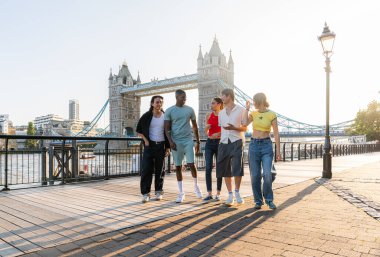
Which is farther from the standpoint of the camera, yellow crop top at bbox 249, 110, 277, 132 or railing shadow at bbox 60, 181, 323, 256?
yellow crop top at bbox 249, 110, 277, 132

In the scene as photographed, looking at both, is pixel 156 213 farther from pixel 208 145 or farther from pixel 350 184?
pixel 350 184

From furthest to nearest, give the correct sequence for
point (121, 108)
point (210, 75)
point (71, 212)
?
point (121, 108)
point (210, 75)
point (71, 212)

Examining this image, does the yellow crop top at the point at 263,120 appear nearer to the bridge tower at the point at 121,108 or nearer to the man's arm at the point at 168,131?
the man's arm at the point at 168,131

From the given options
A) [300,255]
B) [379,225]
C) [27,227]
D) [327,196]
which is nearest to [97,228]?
[27,227]

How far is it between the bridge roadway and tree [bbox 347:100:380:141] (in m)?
48.4

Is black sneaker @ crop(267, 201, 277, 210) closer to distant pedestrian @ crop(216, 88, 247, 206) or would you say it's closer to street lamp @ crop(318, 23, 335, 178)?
distant pedestrian @ crop(216, 88, 247, 206)

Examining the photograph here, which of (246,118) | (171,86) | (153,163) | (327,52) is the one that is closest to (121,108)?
(171,86)

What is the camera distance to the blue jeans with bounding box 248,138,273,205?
4.16 m

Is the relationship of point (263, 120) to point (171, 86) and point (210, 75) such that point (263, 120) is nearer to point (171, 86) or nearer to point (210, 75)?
point (210, 75)

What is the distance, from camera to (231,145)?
4.46m

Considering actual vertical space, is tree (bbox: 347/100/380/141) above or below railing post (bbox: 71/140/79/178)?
above

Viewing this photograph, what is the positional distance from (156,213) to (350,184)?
443 cm

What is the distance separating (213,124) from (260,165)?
1.05 meters

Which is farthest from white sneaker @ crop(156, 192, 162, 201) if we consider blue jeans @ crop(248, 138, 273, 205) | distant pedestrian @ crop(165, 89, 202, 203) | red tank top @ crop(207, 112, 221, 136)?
blue jeans @ crop(248, 138, 273, 205)
